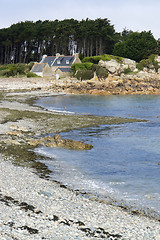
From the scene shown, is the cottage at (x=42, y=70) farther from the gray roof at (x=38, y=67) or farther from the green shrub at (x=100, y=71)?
the green shrub at (x=100, y=71)

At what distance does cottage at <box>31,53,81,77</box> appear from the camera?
89.1 meters

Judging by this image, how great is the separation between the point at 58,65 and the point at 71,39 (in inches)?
1036

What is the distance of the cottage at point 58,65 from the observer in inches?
3509

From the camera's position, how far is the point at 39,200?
31.0 ft

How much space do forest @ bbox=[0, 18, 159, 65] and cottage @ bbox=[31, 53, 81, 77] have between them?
274 inches

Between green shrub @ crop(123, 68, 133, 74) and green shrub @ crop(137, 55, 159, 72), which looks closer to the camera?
green shrub @ crop(123, 68, 133, 74)

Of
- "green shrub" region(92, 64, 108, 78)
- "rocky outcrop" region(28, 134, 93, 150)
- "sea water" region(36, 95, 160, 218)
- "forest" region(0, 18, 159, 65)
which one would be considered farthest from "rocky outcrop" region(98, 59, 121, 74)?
"rocky outcrop" region(28, 134, 93, 150)

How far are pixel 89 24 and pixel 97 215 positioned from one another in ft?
337

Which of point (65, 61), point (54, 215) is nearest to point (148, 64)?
point (65, 61)

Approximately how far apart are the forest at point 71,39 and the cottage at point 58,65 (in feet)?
22.8

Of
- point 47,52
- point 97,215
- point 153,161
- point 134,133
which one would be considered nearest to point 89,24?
point 47,52

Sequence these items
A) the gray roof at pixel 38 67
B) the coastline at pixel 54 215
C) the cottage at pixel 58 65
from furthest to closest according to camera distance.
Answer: the cottage at pixel 58 65, the gray roof at pixel 38 67, the coastline at pixel 54 215

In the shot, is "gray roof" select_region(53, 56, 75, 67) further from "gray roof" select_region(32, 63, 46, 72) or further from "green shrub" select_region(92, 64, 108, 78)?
"green shrub" select_region(92, 64, 108, 78)

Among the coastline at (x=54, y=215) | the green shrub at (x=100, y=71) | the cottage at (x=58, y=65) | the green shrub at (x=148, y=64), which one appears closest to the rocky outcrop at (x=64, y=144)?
the coastline at (x=54, y=215)
